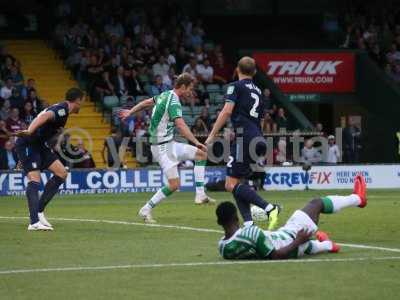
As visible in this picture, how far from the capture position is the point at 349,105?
40312 mm

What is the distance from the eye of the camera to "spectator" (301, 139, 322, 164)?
Answer: 107 ft

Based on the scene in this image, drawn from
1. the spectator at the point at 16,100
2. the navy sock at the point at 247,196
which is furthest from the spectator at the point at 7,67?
the navy sock at the point at 247,196

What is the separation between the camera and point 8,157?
30.1 m

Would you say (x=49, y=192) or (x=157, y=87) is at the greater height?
(x=157, y=87)

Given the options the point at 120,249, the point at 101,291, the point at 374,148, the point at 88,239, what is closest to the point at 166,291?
the point at 101,291

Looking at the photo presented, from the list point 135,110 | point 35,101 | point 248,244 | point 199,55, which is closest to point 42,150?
point 135,110

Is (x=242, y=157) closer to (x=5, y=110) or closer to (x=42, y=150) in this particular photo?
(x=42, y=150)

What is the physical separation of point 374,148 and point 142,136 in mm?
9301

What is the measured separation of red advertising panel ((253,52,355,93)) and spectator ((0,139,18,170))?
1039cm

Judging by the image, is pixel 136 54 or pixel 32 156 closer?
pixel 32 156

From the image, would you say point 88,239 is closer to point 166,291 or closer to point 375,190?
point 166,291

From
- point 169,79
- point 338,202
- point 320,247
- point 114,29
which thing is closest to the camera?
point 320,247

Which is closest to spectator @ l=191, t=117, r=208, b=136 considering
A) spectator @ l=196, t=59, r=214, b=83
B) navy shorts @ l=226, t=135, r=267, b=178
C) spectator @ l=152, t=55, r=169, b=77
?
spectator @ l=152, t=55, r=169, b=77

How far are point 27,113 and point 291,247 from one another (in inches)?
785
